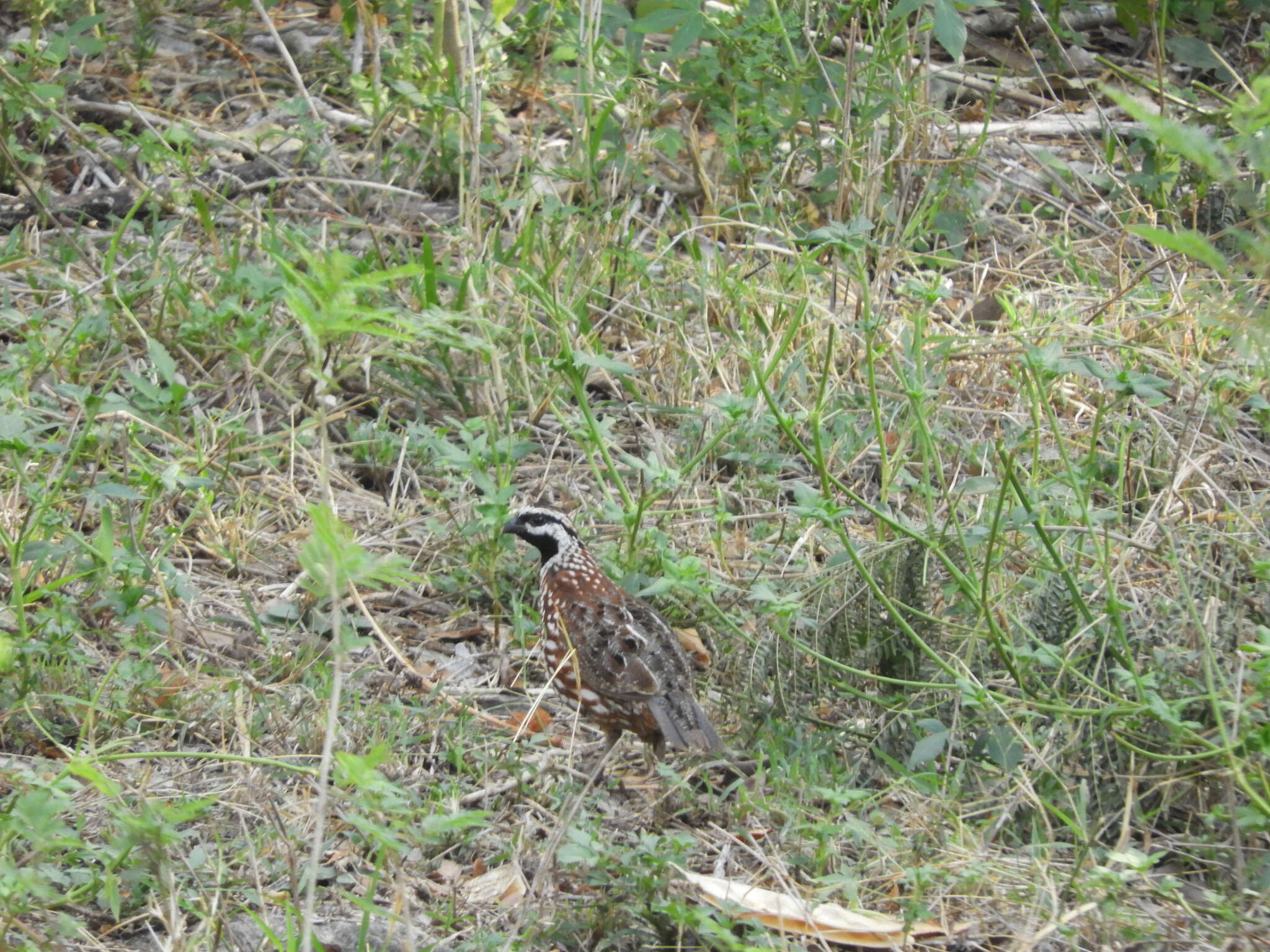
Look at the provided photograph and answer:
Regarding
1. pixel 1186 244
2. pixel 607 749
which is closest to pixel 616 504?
pixel 607 749

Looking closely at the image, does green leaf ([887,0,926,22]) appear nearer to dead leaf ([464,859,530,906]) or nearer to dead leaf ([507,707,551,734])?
dead leaf ([507,707,551,734])

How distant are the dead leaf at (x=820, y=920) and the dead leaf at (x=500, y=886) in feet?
1.64

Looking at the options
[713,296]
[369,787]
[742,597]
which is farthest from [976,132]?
[369,787]

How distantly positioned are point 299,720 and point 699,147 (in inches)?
150

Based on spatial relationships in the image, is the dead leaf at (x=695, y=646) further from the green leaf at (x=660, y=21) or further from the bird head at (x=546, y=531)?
the green leaf at (x=660, y=21)

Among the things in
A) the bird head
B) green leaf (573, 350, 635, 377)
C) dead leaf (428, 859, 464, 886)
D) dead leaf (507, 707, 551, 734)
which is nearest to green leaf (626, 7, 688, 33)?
green leaf (573, 350, 635, 377)

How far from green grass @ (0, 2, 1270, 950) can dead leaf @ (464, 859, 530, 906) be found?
39 millimetres

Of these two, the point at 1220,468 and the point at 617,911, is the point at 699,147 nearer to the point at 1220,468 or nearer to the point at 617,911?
the point at 1220,468

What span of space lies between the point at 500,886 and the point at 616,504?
73.2 inches

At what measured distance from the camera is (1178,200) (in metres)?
7.19

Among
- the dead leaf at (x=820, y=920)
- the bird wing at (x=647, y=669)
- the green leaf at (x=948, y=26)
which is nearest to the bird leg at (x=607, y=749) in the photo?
the bird wing at (x=647, y=669)

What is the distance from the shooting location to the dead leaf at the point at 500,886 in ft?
12.6

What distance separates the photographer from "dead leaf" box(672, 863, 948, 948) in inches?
138

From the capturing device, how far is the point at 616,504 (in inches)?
215
